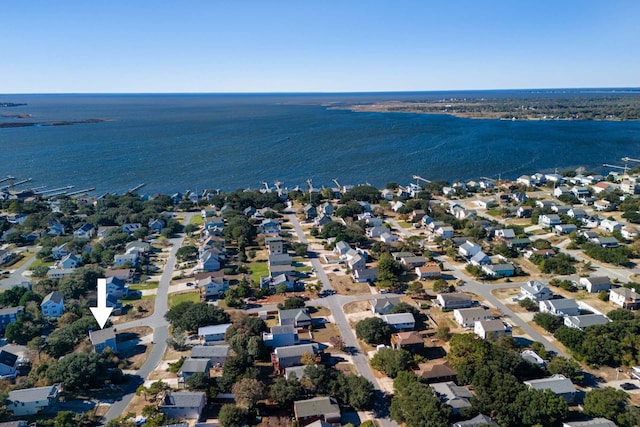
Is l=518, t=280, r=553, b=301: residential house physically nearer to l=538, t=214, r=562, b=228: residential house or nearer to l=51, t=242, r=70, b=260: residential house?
l=538, t=214, r=562, b=228: residential house

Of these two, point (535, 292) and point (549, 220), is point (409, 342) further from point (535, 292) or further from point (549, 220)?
point (549, 220)

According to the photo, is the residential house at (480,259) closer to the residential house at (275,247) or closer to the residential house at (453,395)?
the residential house at (275,247)

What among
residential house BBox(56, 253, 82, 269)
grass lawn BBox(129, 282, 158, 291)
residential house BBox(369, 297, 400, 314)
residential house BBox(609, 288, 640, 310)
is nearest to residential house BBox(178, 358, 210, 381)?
residential house BBox(369, 297, 400, 314)

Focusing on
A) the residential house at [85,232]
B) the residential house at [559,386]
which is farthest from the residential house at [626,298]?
the residential house at [85,232]

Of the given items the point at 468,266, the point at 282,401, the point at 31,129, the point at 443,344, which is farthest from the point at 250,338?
the point at 31,129

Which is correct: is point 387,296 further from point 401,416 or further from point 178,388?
point 178,388

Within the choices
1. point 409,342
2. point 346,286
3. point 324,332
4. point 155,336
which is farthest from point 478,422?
point 155,336
